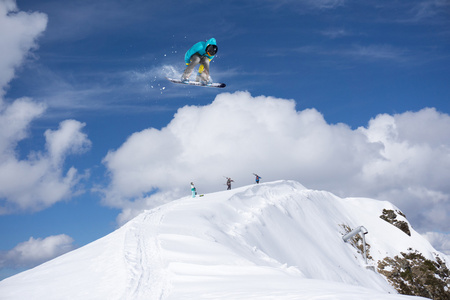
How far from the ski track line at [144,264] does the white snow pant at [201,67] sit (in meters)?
7.95

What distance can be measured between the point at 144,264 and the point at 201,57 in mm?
10794

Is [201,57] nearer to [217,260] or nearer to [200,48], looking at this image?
[200,48]

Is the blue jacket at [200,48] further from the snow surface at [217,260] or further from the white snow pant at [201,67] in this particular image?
the snow surface at [217,260]

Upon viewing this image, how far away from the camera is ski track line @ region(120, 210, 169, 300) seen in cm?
839

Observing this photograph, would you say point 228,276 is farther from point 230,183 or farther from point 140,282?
point 230,183

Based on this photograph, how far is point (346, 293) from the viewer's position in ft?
21.6

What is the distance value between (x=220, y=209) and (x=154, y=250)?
10923 millimetres

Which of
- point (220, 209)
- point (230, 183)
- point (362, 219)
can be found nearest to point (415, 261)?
point (362, 219)

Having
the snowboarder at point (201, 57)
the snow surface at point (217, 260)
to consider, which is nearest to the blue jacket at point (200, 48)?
Result: the snowboarder at point (201, 57)

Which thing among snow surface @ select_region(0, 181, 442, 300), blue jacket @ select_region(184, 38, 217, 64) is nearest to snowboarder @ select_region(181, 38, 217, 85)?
blue jacket @ select_region(184, 38, 217, 64)

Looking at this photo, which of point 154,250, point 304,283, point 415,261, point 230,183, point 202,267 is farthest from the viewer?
point 415,261

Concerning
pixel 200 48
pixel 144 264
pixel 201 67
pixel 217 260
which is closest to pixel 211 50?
pixel 200 48

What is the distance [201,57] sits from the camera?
57.8ft

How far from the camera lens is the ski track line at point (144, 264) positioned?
8391 mm
